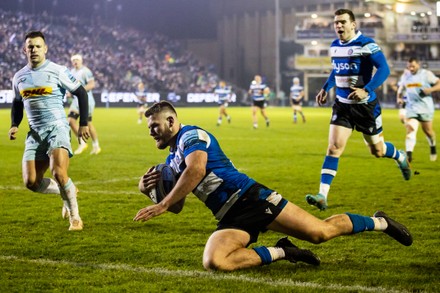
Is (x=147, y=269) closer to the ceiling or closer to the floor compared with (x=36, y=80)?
closer to the floor

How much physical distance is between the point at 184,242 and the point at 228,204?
5.06 feet

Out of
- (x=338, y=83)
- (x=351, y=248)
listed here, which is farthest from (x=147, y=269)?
(x=338, y=83)

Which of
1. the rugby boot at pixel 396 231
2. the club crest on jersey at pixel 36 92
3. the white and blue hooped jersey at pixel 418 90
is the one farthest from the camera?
the white and blue hooped jersey at pixel 418 90

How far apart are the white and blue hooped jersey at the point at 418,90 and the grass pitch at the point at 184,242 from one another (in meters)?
1.37

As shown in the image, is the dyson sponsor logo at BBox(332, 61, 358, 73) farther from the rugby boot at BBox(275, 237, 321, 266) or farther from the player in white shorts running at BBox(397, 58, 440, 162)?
the player in white shorts running at BBox(397, 58, 440, 162)

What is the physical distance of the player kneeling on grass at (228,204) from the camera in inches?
241

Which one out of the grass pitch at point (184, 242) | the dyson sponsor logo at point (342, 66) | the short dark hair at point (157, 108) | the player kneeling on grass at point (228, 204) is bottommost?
the grass pitch at point (184, 242)

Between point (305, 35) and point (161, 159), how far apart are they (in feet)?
209

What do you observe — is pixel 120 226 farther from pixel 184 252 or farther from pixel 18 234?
pixel 184 252

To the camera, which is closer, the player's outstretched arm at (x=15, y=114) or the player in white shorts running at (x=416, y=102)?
the player's outstretched arm at (x=15, y=114)

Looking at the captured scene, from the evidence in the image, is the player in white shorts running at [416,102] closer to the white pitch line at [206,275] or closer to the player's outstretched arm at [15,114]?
the player's outstretched arm at [15,114]

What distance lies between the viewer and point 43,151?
860 cm

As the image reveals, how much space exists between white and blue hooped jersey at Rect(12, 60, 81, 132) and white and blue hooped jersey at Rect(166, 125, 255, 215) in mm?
2708

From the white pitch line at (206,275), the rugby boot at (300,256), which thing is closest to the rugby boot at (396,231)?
the rugby boot at (300,256)
